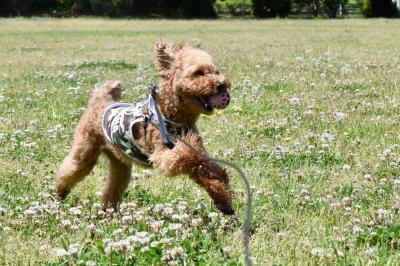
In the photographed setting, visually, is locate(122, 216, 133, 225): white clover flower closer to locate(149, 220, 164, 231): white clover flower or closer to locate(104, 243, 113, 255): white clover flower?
locate(149, 220, 164, 231): white clover flower

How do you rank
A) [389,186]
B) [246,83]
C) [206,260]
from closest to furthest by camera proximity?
1. [206,260]
2. [389,186]
3. [246,83]

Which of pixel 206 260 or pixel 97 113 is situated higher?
pixel 97 113

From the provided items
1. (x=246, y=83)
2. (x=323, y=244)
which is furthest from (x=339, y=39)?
(x=323, y=244)

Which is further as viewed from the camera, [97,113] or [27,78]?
[27,78]

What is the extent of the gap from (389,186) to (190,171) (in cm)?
218

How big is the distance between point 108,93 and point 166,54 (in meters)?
1.34

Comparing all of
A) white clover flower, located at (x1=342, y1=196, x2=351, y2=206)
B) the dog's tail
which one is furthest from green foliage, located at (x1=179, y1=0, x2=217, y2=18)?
white clover flower, located at (x1=342, y1=196, x2=351, y2=206)

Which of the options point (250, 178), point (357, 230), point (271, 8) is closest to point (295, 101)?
point (250, 178)

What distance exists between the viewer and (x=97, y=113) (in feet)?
19.4

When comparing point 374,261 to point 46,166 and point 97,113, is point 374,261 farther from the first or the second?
point 46,166

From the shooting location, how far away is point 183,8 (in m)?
51.1

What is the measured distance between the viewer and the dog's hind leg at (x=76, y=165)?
19.4ft

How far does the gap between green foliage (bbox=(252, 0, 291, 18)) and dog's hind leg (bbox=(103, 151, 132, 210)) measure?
46.2 meters

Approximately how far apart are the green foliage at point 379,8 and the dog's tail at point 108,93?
4565 cm
